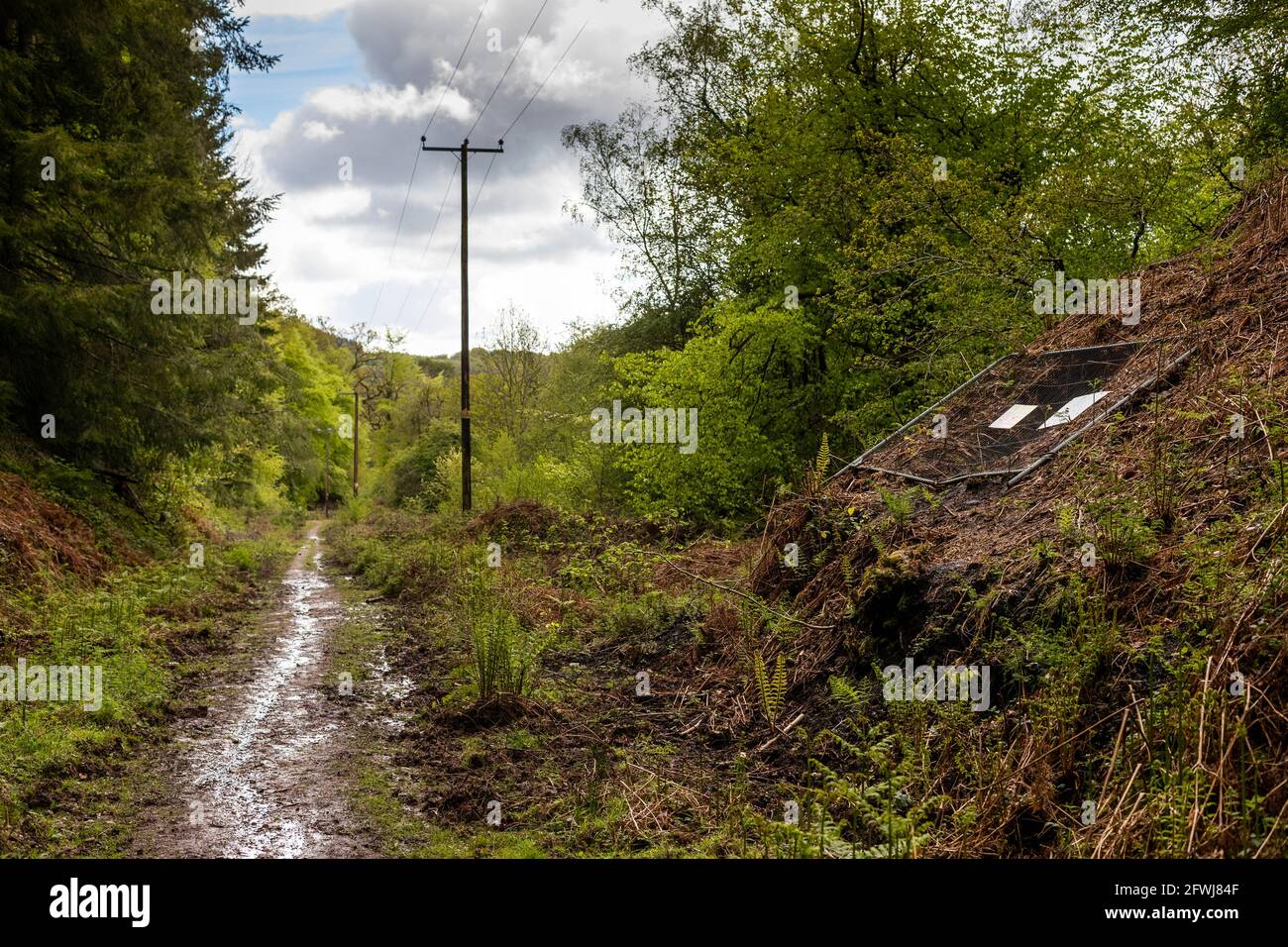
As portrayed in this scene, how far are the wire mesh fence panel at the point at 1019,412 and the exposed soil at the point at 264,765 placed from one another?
6093mm

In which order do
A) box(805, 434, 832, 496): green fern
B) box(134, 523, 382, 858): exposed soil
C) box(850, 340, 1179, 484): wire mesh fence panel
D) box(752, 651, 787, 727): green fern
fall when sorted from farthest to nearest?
box(805, 434, 832, 496): green fern, box(850, 340, 1179, 484): wire mesh fence panel, box(752, 651, 787, 727): green fern, box(134, 523, 382, 858): exposed soil

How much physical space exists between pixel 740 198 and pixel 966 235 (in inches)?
239

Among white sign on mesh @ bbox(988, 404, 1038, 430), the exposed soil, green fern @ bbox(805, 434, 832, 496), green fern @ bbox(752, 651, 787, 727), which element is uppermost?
white sign on mesh @ bbox(988, 404, 1038, 430)

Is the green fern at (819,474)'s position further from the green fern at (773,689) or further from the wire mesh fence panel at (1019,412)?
the green fern at (773,689)

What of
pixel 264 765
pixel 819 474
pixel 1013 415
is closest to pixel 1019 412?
pixel 1013 415

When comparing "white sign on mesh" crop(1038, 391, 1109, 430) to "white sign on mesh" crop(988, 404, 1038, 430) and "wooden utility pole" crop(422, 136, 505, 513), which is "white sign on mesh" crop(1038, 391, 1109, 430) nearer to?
"white sign on mesh" crop(988, 404, 1038, 430)

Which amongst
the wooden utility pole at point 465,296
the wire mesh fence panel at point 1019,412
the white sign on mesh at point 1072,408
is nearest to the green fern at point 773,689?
the wire mesh fence panel at point 1019,412

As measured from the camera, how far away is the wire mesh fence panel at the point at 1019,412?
740 cm

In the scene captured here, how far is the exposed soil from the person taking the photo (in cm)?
476

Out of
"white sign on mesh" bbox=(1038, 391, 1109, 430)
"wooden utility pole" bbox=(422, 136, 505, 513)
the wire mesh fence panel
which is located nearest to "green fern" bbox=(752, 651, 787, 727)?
the wire mesh fence panel

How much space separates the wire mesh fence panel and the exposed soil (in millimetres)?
6093

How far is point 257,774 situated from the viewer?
5895 millimetres

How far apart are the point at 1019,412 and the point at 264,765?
7861mm
